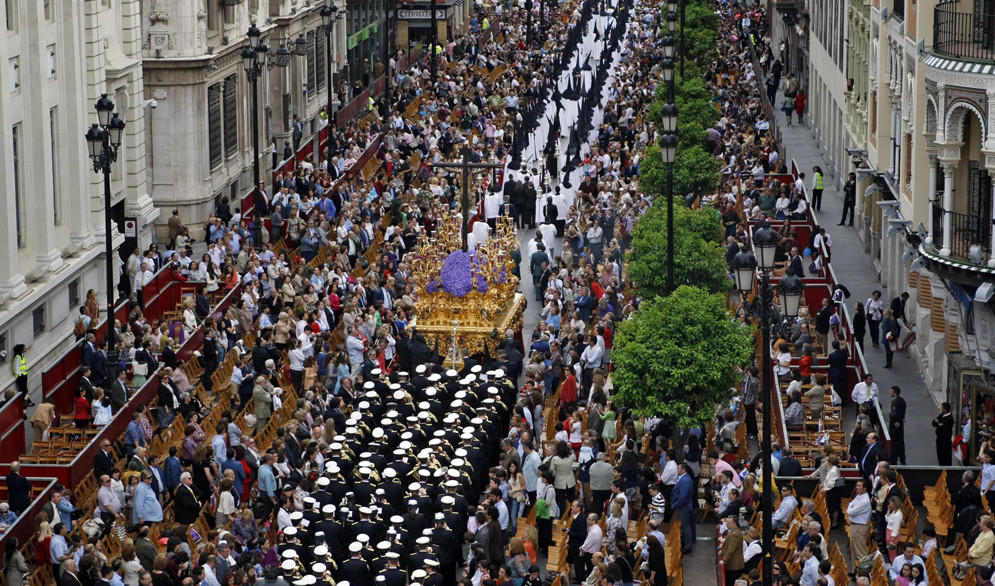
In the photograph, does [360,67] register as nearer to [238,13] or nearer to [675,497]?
[238,13]

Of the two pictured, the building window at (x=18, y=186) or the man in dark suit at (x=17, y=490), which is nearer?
the man in dark suit at (x=17, y=490)

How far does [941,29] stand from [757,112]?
32.6 m

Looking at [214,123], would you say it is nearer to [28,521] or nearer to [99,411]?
[99,411]

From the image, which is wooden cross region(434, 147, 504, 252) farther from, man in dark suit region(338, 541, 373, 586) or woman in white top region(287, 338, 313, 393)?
man in dark suit region(338, 541, 373, 586)

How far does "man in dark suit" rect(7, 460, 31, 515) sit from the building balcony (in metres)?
17.0

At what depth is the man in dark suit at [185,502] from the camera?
100 ft

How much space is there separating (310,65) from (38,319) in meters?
32.8

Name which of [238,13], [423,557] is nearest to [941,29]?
[423,557]

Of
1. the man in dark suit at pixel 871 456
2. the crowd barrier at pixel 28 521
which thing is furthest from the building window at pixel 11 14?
the man in dark suit at pixel 871 456

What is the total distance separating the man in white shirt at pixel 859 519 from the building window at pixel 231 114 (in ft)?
106

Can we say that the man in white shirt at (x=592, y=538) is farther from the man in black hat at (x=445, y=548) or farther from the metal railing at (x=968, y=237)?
the metal railing at (x=968, y=237)

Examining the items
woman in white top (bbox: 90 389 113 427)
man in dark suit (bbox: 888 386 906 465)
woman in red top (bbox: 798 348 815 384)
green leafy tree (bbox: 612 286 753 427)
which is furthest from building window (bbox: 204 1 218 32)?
man in dark suit (bbox: 888 386 906 465)

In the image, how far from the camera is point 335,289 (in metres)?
43.1

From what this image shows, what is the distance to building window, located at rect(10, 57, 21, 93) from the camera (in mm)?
41053
